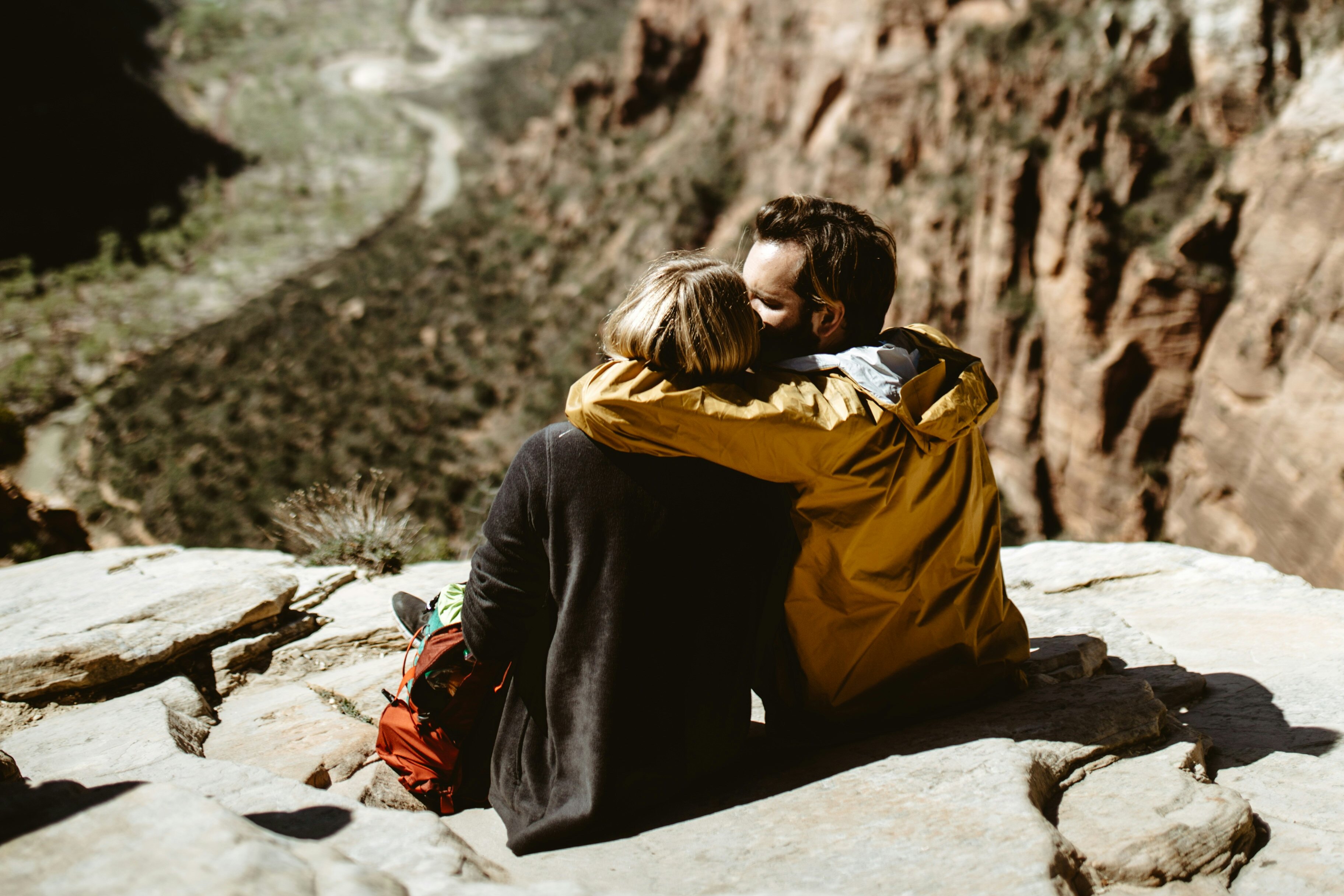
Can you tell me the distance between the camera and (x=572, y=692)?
7.43ft

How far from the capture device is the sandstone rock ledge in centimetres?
178

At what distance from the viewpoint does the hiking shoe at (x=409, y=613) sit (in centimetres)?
304

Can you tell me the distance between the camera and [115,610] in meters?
3.85

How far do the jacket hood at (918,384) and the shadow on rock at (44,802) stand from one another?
5.78 feet

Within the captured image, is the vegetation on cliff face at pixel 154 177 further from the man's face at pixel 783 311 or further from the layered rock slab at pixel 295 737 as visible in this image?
the man's face at pixel 783 311

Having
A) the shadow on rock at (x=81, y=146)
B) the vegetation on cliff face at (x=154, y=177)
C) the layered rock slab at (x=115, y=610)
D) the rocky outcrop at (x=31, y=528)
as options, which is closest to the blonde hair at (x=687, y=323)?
the layered rock slab at (x=115, y=610)

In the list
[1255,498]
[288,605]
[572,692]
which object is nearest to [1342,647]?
[572,692]

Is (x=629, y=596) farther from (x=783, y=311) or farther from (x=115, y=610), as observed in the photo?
(x=115, y=610)

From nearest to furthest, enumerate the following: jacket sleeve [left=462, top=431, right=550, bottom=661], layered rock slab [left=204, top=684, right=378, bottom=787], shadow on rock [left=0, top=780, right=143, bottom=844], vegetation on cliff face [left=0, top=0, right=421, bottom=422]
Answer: shadow on rock [left=0, top=780, right=143, bottom=844] < jacket sleeve [left=462, top=431, right=550, bottom=661] < layered rock slab [left=204, top=684, right=378, bottom=787] < vegetation on cliff face [left=0, top=0, right=421, bottom=422]

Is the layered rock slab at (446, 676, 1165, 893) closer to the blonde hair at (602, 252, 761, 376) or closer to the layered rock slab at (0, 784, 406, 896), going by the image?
the layered rock slab at (0, 784, 406, 896)

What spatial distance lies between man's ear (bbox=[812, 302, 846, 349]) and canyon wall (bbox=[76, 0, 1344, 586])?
26.7 feet

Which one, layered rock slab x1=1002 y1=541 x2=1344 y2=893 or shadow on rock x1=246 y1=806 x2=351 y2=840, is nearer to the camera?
shadow on rock x1=246 y1=806 x2=351 y2=840

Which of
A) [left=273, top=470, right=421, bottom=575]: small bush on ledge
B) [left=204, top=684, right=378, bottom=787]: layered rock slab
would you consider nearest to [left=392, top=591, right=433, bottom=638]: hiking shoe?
[left=204, top=684, right=378, bottom=787]: layered rock slab

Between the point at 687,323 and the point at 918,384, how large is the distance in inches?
26.0
